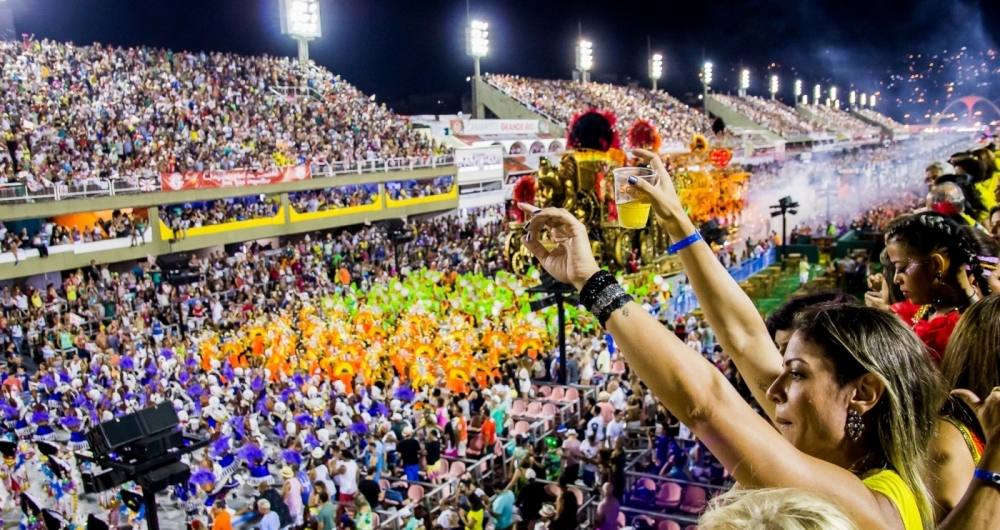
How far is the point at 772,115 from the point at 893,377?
74.8m

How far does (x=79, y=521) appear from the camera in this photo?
27.8 feet

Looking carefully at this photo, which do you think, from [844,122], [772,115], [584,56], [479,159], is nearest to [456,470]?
[479,159]

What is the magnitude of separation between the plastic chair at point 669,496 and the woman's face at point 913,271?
4215 millimetres

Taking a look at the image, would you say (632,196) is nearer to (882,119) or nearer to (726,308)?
(726,308)

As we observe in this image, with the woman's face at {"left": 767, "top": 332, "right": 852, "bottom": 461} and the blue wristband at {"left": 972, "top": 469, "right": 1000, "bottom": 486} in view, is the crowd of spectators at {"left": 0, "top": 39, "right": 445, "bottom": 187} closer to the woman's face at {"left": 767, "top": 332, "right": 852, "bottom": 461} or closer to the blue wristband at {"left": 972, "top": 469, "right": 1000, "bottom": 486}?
the woman's face at {"left": 767, "top": 332, "right": 852, "bottom": 461}

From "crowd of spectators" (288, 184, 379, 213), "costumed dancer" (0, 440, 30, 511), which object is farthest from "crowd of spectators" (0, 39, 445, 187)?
"costumed dancer" (0, 440, 30, 511)

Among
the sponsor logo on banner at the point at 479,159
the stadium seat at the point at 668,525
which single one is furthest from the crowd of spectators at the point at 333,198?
the stadium seat at the point at 668,525

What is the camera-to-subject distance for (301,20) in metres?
35.8

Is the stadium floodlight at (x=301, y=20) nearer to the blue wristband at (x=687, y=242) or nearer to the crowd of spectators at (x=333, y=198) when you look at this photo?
the crowd of spectators at (x=333, y=198)

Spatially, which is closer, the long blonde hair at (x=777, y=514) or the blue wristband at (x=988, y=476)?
the long blonde hair at (x=777, y=514)

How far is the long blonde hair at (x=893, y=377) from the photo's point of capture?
161cm

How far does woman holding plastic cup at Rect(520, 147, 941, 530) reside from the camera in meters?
1.44

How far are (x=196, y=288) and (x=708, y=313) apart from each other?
59.3 ft

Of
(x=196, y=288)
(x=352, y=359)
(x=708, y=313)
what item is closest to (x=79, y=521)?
(x=352, y=359)
